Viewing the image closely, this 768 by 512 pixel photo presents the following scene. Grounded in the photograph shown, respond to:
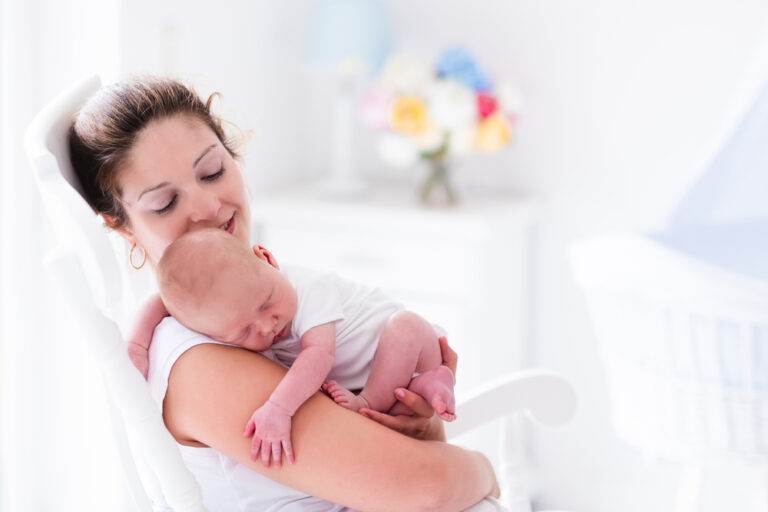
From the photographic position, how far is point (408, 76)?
2.54 metres

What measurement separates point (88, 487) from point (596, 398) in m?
1.51

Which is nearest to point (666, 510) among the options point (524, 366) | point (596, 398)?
point (596, 398)

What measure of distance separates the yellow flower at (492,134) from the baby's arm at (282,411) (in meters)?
1.60

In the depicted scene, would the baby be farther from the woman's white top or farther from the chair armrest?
the chair armrest

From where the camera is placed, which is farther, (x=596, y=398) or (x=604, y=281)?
(x=596, y=398)

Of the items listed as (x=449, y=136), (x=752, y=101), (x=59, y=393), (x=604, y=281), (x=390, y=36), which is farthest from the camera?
(x=390, y=36)

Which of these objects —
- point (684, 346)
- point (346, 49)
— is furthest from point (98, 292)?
point (346, 49)

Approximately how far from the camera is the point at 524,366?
2.86 metres

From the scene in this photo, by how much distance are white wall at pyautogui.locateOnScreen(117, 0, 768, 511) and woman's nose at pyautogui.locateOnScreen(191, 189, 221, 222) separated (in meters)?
1.45

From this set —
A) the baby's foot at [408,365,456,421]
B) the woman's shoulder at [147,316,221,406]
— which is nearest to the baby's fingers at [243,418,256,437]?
the woman's shoulder at [147,316,221,406]

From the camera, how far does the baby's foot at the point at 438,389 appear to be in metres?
1.06

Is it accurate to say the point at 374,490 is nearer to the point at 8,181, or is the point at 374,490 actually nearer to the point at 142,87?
the point at 142,87

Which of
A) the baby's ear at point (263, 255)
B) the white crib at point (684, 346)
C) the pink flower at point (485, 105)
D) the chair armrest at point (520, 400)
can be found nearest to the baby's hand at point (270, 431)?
the baby's ear at point (263, 255)

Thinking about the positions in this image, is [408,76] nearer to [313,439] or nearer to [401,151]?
[401,151]
